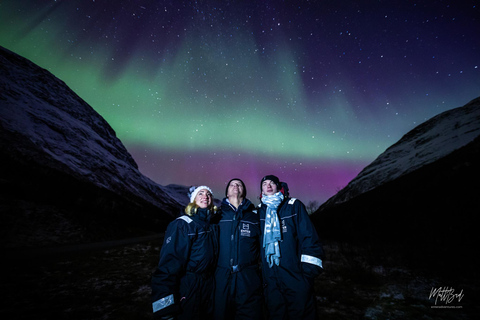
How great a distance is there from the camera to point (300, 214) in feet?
9.10

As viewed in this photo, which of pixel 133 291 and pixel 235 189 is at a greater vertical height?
pixel 235 189

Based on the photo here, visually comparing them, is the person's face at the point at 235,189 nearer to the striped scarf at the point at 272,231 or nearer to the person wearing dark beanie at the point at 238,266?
the person wearing dark beanie at the point at 238,266

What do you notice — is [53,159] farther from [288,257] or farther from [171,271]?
[288,257]

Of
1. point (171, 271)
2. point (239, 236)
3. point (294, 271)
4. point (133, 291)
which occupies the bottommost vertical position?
point (133, 291)

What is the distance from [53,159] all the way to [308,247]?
61.4ft

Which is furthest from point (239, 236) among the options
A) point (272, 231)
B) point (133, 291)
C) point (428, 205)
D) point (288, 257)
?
point (428, 205)

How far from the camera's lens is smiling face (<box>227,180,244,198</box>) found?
3.03 m

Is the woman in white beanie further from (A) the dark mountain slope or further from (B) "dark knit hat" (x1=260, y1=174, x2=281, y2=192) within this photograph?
(A) the dark mountain slope

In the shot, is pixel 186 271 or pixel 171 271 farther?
pixel 186 271

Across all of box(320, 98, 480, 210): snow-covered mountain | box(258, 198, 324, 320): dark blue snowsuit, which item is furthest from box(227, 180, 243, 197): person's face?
box(320, 98, 480, 210): snow-covered mountain

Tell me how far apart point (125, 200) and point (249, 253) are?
60.9 ft

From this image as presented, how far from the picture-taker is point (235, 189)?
121 inches

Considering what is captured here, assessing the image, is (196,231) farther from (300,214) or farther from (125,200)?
(125,200)

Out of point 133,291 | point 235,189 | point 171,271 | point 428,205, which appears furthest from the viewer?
point 428,205
